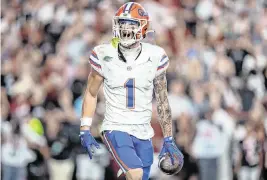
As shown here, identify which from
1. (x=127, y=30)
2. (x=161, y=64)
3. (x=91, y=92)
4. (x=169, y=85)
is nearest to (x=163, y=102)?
(x=161, y=64)

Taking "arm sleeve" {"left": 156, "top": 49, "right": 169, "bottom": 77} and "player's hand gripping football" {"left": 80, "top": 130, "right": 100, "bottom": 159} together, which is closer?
"player's hand gripping football" {"left": 80, "top": 130, "right": 100, "bottom": 159}

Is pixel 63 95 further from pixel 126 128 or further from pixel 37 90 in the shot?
pixel 126 128

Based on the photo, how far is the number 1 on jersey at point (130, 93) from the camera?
394 inches

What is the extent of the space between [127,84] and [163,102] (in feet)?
1.78

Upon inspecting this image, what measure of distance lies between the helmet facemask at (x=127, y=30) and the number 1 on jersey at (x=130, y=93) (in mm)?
329

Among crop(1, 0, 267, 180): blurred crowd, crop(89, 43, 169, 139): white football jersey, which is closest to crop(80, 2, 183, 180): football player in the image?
crop(89, 43, 169, 139): white football jersey

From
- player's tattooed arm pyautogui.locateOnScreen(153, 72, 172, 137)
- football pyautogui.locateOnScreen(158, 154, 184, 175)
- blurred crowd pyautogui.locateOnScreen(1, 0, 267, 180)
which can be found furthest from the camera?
blurred crowd pyautogui.locateOnScreen(1, 0, 267, 180)

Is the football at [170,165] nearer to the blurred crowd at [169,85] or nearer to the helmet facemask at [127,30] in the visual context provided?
the helmet facemask at [127,30]

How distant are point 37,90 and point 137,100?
6987mm

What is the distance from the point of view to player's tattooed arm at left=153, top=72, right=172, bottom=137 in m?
10.3

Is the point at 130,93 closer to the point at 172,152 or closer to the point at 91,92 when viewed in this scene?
the point at 91,92

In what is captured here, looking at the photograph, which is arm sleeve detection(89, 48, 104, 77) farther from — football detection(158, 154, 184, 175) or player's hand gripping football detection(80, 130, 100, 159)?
football detection(158, 154, 184, 175)

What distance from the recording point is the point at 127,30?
998 centimetres

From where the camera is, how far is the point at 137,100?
10062mm
